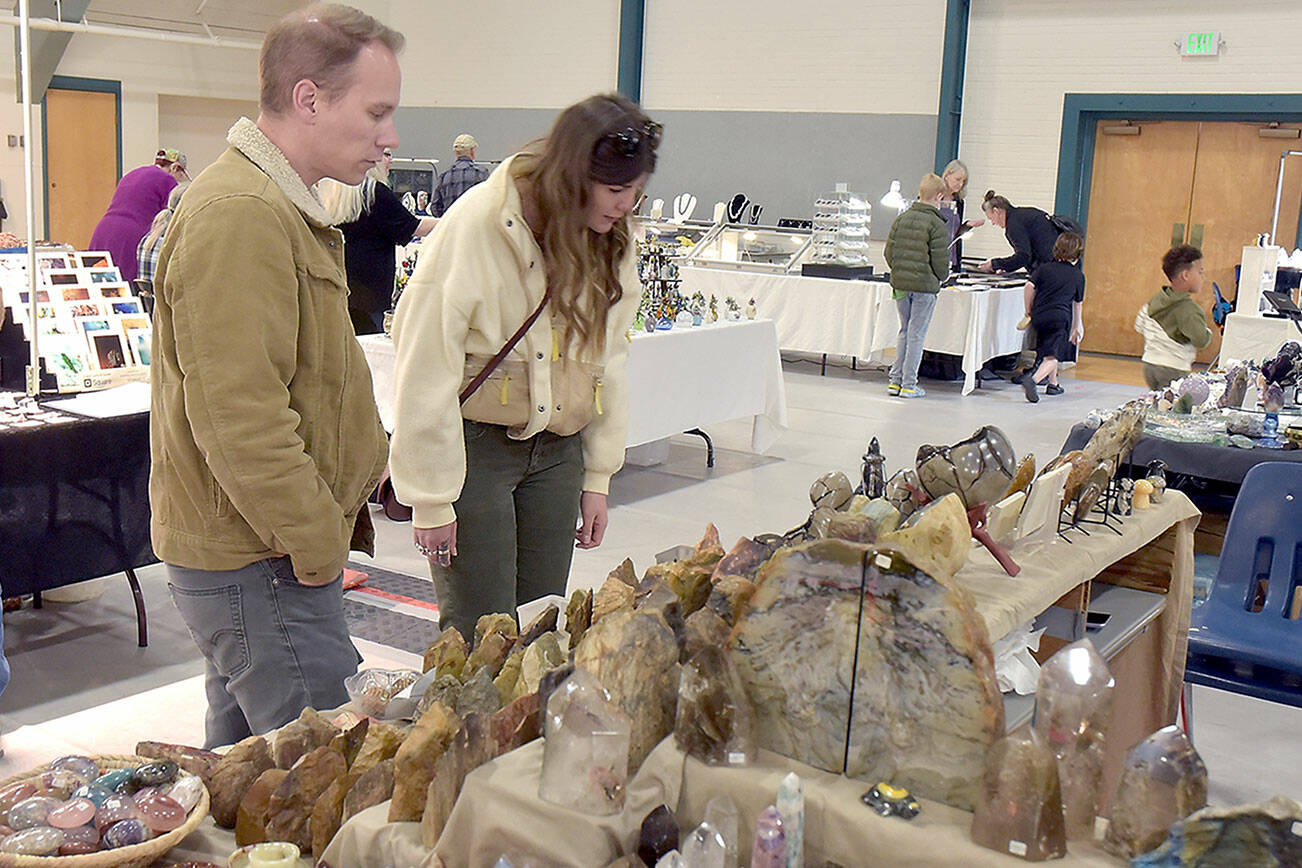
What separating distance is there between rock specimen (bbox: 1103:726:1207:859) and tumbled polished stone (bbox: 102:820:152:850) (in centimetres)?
100

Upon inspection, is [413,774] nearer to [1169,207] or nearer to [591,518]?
[591,518]

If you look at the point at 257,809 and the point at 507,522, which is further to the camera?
the point at 507,522

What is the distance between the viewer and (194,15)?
14.8 metres

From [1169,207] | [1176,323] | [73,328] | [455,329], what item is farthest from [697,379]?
[1169,207]

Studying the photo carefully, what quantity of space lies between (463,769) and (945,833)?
0.48m

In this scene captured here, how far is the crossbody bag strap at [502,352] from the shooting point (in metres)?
2.26

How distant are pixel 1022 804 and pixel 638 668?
1.35 feet

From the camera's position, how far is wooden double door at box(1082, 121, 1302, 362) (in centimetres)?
1075

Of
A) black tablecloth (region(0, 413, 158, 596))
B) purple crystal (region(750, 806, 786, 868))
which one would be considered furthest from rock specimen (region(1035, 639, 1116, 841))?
black tablecloth (region(0, 413, 158, 596))

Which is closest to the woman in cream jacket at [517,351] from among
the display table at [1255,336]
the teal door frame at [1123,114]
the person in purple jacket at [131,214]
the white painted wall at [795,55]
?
the person in purple jacket at [131,214]

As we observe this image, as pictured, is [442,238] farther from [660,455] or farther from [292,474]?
[660,455]

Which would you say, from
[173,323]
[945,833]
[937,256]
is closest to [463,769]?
[945,833]

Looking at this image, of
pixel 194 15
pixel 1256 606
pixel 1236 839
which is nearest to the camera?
pixel 1236 839

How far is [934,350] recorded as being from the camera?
30.9 feet
